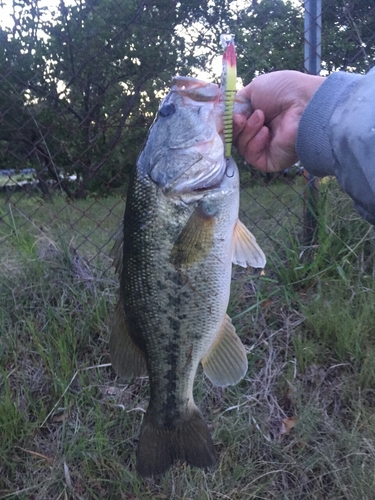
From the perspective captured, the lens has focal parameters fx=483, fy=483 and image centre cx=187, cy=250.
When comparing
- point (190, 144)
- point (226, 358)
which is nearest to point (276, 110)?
point (190, 144)

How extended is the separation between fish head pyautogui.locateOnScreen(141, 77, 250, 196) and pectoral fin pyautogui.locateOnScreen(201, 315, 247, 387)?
0.52 m

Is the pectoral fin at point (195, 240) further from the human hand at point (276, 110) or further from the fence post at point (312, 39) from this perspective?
the fence post at point (312, 39)

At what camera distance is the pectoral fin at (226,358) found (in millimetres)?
1737

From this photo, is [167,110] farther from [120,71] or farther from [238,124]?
[120,71]

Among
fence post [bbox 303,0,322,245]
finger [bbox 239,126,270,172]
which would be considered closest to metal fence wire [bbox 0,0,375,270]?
fence post [bbox 303,0,322,245]

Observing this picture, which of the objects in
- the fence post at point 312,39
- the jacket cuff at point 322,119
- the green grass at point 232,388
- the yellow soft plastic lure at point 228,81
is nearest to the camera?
the yellow soft plastic lure at point 228,81

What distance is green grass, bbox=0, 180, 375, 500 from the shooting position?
225cm

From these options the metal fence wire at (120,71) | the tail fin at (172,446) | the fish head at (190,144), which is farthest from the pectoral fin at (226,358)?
the metal fence wire at (120,71)

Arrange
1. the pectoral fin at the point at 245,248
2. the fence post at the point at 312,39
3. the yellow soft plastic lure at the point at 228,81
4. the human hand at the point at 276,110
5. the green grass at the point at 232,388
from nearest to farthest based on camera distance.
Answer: the yellow soft plastic lure at the point at 228,81 → the pectoral fin at the point at 245,248 → the human hand at the point at 276,110 → the green grass at the point at 232,388 → the fence post at the point at 312,39

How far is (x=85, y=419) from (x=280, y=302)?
4.43 feet

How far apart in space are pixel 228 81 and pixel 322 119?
361 mm

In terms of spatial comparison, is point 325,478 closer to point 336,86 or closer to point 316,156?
point 316,156

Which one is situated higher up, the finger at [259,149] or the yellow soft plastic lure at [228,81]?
the yellow soft plastic lure at [228,81]

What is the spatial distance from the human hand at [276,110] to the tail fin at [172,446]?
1.07 m
